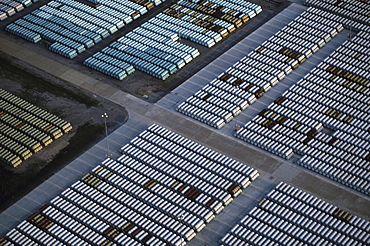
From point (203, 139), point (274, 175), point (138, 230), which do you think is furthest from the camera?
point (203, 139)

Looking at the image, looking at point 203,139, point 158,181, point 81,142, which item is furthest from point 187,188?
point 81,142

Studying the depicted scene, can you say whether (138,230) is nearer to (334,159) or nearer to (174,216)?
(174,216)

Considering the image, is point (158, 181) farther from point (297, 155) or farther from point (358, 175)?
point (358, 175)

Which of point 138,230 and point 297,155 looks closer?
point 138,230

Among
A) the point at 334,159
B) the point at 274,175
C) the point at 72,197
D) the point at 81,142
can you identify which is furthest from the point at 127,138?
the point at 334,159

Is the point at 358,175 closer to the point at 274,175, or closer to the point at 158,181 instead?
the point at 274,175

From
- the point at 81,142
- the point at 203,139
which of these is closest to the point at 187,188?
the point at 203,139

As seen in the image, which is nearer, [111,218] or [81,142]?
[111,218]

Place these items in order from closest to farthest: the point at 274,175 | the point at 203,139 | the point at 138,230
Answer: the point at 138,230 → the point at 274,175 → the point at 203,139
